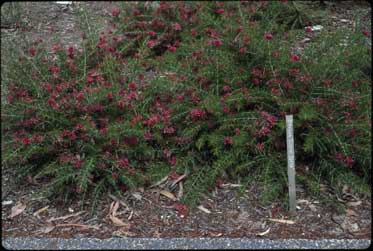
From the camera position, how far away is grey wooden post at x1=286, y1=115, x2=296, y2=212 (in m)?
3.88

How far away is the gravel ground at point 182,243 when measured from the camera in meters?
3.68

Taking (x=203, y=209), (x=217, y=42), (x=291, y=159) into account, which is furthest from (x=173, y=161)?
(x=217, y=42)

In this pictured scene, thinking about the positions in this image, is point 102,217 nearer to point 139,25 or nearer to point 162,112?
point 162,112

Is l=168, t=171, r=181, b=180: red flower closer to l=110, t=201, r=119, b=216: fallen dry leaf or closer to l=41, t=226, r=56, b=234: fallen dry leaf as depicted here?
l=110, t=201, r=119, b=216: fallen dry leaf

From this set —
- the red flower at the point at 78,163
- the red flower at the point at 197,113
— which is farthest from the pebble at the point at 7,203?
the red flower at the point at 197,113

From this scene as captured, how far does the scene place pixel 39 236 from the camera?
3932mm

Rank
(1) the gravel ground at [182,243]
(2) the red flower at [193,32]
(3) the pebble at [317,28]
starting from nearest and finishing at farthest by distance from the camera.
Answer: (1) the gravel ground at [182,243] → (2) the red flower at [193,32] → (3) the pebble at [317,28]

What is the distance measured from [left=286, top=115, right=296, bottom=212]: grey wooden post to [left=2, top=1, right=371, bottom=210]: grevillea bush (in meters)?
0.15

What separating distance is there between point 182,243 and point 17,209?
1.37m

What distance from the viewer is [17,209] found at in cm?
424

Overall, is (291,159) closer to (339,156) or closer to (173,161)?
(339,156)

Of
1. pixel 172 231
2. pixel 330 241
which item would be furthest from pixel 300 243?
pixel 172 231

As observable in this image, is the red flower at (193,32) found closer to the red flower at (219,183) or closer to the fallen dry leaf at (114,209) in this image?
the red flower at (219,183)

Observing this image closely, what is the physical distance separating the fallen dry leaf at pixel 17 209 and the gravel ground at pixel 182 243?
40cm
